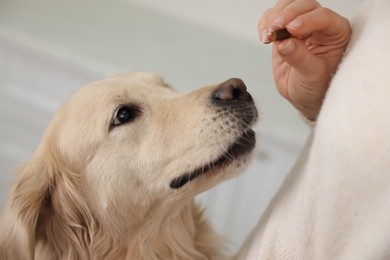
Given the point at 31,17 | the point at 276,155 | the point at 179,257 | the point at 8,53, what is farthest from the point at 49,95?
the point at 179,257

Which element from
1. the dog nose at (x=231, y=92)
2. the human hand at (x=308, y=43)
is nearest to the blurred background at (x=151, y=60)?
the dog nose at (x=231, y=92)

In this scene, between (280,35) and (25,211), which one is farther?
(25,211)

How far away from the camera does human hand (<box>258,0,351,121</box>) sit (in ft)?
2.15

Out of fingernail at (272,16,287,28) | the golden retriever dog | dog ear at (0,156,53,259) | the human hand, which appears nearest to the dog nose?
the golden retriever dog

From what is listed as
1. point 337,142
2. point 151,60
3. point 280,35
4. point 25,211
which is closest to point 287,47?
point 280,35

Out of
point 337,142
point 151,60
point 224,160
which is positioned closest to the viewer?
point 337,142

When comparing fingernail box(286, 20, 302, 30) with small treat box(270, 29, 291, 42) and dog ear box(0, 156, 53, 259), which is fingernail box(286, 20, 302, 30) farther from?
dog ear box(0, 156, 53, 259)

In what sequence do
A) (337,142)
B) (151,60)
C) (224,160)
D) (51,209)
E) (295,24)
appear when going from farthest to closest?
(151,60), (51,209), (224,160), (295,24), (337,142)

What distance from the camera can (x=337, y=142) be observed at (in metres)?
0.53

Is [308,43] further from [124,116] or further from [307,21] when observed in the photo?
[124,116]

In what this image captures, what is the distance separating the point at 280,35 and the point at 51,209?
1.76 feet

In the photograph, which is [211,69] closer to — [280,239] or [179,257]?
[179,257]

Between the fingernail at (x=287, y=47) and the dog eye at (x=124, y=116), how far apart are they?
334 millimetres

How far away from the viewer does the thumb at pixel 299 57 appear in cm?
65
